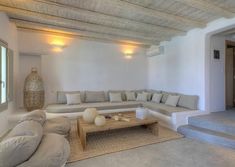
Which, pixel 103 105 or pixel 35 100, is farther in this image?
pixel 103 105

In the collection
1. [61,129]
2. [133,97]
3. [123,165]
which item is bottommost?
[123,165]

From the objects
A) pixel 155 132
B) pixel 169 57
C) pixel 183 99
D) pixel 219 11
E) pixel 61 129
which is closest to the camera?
pixel 61 129

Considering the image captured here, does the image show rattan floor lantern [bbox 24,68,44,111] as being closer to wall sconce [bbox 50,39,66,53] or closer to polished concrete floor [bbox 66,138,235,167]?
wall sconce [bbox 50,39,66,53]

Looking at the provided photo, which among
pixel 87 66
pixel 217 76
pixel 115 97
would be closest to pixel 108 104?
pixel 115 97

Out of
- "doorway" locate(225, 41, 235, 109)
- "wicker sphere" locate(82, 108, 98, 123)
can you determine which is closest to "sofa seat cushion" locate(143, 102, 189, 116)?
"wicker sphere" locate(82, 108, 98, 123)

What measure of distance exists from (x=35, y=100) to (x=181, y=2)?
166 inches

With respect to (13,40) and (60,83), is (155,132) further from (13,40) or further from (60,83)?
(13,40)

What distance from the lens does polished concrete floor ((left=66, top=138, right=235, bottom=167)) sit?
2293mm

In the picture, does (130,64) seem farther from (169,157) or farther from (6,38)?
(169,157)

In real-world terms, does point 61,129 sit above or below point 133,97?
below

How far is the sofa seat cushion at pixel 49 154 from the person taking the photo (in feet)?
5.35

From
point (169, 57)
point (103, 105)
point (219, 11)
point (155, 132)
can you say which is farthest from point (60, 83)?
point (219, 11)

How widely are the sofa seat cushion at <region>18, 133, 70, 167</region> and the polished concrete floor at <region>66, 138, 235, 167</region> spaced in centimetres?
53

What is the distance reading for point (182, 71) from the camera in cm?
491
